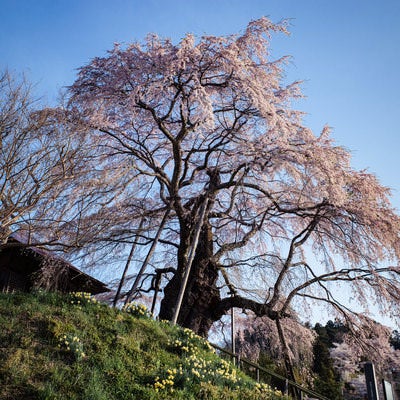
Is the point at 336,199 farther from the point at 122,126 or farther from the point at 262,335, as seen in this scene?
the point at 262,335

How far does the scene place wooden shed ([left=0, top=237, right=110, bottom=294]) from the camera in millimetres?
10906

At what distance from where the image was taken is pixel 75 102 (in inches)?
377

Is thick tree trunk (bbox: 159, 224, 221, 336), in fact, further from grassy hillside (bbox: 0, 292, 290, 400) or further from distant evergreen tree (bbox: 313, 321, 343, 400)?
distant evergreen tree (bbox: 313, 321, 343, 400)

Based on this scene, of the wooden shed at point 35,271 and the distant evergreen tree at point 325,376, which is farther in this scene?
the distant evergreen tree at point 325,376

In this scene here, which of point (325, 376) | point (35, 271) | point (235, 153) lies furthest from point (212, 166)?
point (325, 376)

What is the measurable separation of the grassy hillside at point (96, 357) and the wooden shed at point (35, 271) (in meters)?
4.04

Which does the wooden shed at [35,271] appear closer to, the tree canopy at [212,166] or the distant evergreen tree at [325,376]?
the tree canopy at [212,166]

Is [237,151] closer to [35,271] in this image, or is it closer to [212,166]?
[212,166]

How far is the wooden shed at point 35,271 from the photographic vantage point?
429 inches

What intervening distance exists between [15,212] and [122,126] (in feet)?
14.8

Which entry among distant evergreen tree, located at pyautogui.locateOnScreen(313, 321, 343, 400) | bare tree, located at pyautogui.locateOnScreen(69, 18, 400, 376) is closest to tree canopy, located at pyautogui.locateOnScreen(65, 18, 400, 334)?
bare tree, located at pyautogui.locateOnScreen(69, 18, 400, 376)

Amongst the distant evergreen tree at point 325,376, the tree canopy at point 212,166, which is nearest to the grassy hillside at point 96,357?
the tree canopy at point 212,166

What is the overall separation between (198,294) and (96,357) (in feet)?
17.5

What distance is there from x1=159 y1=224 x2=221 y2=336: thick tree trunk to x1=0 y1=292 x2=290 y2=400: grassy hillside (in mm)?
2507
